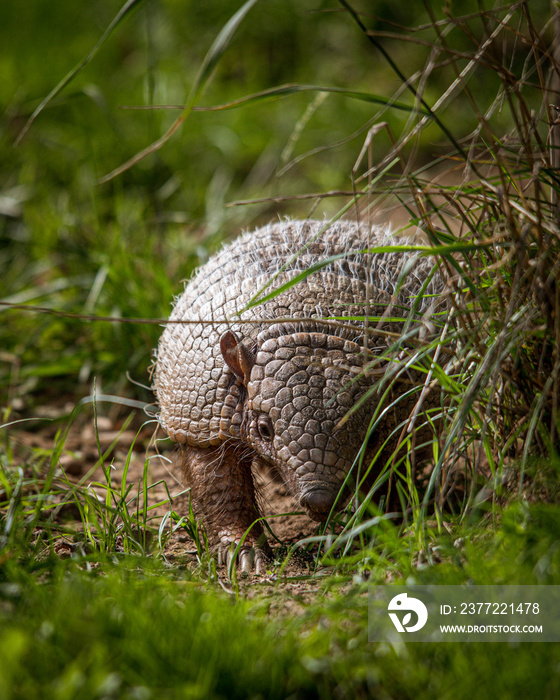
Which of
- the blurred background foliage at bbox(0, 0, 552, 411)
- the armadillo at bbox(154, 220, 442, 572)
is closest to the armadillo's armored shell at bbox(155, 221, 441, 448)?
the armadillo at bbox(154, 220, 442, 572)

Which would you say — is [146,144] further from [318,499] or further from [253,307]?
[318,499]

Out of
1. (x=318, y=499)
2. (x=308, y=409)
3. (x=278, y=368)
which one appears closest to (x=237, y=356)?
(x=278, y=368)

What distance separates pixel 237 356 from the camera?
3.27m

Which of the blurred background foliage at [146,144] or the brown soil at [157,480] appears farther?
the blurred background foliage at [146,144]

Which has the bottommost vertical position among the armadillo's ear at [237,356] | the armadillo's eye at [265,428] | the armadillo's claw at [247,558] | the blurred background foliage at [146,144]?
the armadillo's claw at [247,558]

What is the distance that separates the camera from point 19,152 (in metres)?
8.15

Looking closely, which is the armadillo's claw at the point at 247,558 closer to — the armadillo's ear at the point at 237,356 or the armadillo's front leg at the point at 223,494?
the armadillo's front leg at the point at 223,494

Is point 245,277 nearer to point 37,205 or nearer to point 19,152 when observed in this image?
point 37,205

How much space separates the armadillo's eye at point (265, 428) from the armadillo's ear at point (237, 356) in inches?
8.8

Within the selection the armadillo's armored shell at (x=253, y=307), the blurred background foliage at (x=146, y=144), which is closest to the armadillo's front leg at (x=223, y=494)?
the armadillo's armored shell at (x=253, y=307)

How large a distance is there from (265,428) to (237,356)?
1.23 feet

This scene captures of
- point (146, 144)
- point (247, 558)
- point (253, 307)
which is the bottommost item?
point (247, 558)

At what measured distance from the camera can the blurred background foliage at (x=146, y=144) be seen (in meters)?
5.53

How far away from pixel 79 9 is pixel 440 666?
1264 cm
